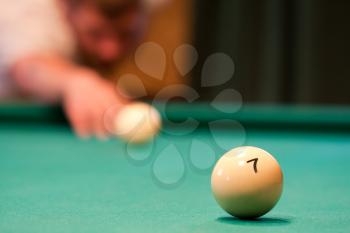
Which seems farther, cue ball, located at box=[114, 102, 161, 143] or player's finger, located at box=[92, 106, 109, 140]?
player's finger, located at box=[92, 106, 109, 140]

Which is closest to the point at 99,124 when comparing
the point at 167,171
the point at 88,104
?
the point at 88,104

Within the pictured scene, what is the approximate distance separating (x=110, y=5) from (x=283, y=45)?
65.6 inches

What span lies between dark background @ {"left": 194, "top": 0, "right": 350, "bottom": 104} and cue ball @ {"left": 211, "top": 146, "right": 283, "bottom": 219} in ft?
16.0

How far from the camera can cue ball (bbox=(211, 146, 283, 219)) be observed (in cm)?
131

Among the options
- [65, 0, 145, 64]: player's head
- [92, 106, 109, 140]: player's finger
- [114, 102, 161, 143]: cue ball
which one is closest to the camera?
[114, 102, 161, 143]: cue ball

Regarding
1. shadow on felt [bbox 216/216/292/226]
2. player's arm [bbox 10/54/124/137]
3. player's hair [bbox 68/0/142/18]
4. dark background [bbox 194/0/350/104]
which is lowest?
shadow on felt [bbox 216/216/292/226]

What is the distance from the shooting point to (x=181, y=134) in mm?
3285

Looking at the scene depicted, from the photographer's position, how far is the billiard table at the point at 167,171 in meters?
1.29

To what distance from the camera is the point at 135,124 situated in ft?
9.44

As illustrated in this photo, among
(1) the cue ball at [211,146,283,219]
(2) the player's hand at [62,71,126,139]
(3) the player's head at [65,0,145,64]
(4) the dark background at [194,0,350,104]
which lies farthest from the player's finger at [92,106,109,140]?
(4) the dark background at [194,0,350,104]

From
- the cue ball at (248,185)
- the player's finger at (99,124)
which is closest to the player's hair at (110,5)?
the player's finger at (99,124)

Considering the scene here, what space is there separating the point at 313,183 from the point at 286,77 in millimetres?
4346

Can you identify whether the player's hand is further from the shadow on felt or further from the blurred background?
the blurred background

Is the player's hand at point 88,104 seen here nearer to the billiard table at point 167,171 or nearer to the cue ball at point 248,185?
the billiard table at point 167,171
